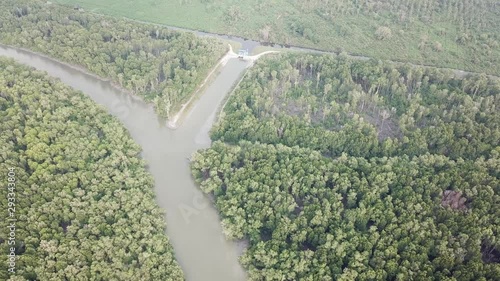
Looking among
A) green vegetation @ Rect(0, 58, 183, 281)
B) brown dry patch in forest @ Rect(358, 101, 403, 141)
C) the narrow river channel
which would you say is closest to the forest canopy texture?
brown dry patch in forest @ Rect(358, 101, 403, 141)

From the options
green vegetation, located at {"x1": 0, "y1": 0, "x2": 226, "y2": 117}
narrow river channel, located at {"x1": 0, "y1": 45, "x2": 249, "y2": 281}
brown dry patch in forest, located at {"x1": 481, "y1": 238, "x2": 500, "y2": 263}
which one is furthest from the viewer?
green vegetation, located at {"x1": 0, "y1": 0, "x2": 226, "y2": 117}

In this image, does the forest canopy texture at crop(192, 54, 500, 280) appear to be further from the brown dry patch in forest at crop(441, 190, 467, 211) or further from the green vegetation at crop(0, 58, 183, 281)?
the green vegetation at crop(0, 58, 183, 281)

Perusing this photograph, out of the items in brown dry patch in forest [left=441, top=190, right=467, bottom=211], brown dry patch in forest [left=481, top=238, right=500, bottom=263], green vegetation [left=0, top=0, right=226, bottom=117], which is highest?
green vegetation [left=0, top=0, right=226, bottom=117]

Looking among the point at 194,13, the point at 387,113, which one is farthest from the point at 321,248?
the point at 194,13

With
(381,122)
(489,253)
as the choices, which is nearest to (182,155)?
(381,122)

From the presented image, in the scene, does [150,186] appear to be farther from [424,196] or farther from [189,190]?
[424,196]

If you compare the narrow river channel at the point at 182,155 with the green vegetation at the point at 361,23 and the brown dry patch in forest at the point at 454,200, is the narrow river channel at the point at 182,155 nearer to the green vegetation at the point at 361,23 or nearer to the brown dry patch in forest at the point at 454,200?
the green vegetation at the point at 361,23
